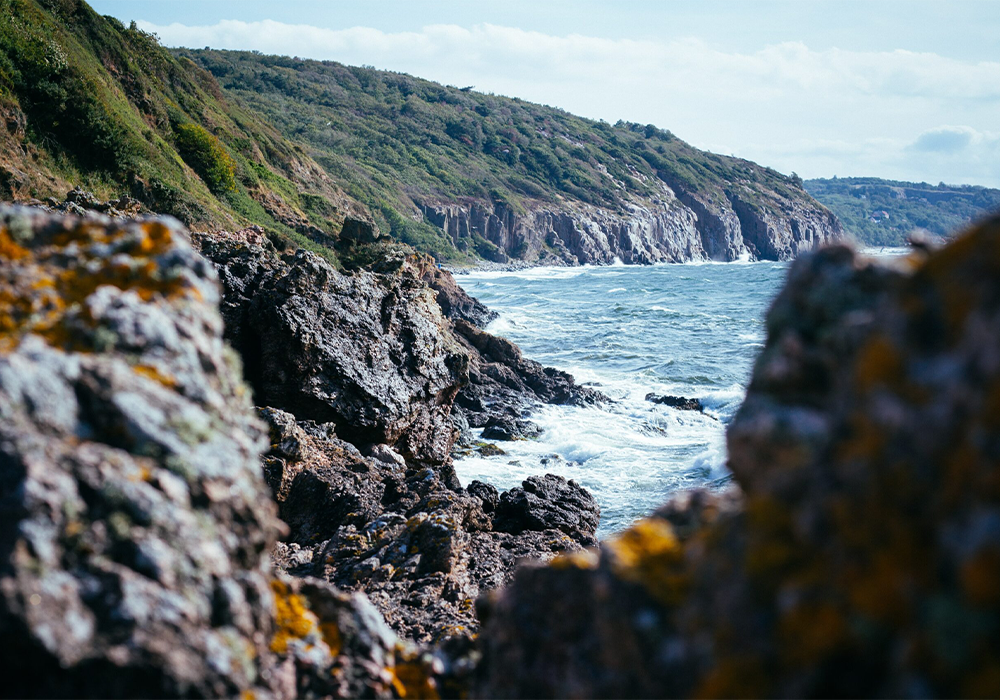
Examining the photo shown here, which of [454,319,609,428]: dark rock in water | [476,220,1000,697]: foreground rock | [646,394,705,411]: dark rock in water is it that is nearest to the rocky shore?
[476,220,1000,697]: foreground rock

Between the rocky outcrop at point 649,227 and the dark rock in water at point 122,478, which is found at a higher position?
the rocky outcrop at point 649,227

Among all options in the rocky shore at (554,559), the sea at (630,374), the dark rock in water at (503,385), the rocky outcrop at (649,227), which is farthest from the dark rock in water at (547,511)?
the rocky outcrop at (649,227)

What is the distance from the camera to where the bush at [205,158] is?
34.9m

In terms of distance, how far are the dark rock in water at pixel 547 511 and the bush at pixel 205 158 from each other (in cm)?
2901

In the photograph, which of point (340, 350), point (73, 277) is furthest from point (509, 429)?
point (73, 277)

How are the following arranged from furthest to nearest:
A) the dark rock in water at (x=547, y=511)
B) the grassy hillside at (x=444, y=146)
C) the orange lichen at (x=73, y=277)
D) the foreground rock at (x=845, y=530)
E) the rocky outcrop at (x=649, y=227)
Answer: the rocky outcrop at (x=649, y=227) → the grassy hillside at (x=444, y=146) → the dark rock in water at (x=547, y=511) → the orange lichen at (x=73, y=277) → the foreground rock at (x=845, y=530)

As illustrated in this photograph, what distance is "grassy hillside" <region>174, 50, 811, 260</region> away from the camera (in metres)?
95.8

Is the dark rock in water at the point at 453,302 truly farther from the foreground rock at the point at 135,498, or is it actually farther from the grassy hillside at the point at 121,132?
the foreground rock at the point at 135,498

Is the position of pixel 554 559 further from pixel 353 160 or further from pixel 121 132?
pixel 353 160

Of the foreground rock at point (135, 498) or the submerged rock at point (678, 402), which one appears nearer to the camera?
the foreground rock at point (135, 498)

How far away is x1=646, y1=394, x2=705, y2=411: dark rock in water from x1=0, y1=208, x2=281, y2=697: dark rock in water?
90.3ft

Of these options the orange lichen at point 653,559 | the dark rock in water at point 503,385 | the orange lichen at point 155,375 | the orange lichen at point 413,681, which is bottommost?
the dark rock in water at point 503,385

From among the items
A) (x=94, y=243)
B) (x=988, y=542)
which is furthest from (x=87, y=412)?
(x=988, y=542)

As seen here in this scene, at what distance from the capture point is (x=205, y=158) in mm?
35344
